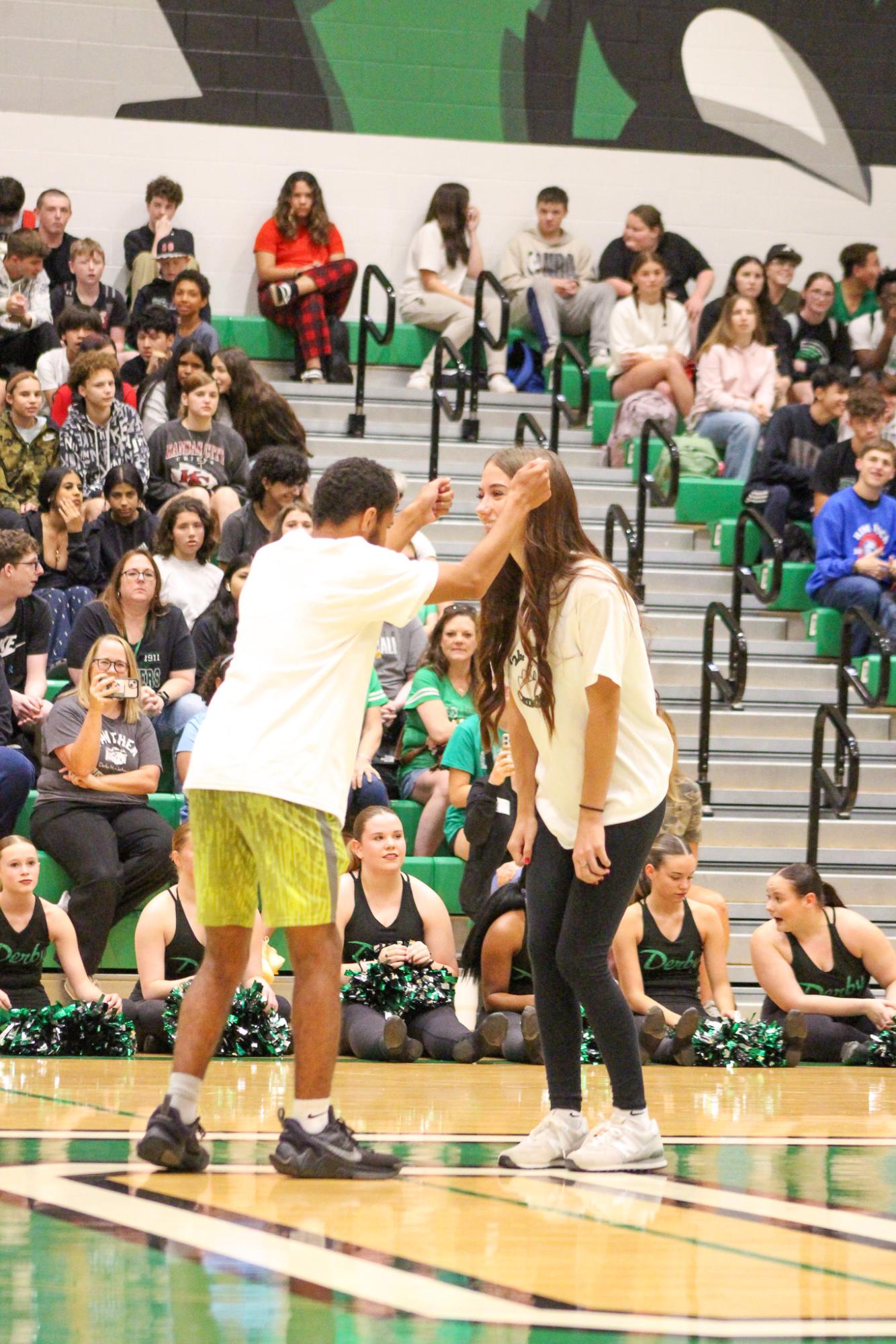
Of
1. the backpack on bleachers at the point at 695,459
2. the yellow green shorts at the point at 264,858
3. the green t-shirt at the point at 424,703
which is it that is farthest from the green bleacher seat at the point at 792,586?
the yellow green shorts at the point at 264,858

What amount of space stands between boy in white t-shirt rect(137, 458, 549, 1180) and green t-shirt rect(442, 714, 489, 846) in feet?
12.4

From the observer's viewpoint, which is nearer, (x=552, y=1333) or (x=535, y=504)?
(x=552, y=1333)

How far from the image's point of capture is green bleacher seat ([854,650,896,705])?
942cm

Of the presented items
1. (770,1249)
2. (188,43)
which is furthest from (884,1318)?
(188,43)

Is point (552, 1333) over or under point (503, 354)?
under

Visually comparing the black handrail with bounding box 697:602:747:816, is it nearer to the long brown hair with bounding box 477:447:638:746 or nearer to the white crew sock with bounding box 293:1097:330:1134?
the long brown hair with bounding box 477:447:638:746

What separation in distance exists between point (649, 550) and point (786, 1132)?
6.30 meters

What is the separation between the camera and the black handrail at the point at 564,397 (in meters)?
10.9

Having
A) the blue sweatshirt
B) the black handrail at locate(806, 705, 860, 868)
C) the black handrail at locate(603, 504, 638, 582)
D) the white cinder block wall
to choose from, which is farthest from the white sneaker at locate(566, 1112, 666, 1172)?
the white cinder block wall

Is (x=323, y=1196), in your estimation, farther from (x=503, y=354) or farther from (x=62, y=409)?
(x=503, y=354)

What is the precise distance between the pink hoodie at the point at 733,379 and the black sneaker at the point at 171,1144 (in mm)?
8267

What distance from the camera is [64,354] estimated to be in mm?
10242

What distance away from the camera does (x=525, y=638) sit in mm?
4000

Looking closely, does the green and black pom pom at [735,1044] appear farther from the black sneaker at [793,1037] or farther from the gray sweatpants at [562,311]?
the gray sweatpants at [562,311]
